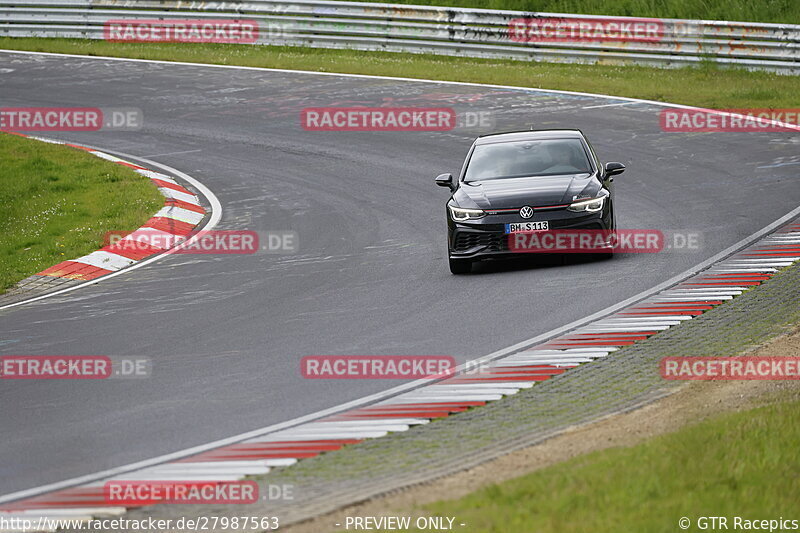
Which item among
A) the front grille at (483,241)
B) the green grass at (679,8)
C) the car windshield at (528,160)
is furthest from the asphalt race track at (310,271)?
the green grass at (679,8)

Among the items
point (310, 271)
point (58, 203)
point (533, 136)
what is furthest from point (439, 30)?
point (310, 271)

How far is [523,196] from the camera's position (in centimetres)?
1366

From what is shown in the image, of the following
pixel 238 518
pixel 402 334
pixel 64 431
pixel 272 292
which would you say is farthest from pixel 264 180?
pixel 238 518

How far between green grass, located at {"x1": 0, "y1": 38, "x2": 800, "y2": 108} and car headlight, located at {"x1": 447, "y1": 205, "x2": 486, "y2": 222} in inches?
487

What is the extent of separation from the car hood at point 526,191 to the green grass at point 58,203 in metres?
5.74

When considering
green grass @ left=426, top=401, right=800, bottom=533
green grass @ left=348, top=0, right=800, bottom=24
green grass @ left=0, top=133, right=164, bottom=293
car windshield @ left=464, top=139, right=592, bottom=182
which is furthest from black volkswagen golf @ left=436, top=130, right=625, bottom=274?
green grass @ left=348, top=0, right=800, bottom=24

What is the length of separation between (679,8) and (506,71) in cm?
664

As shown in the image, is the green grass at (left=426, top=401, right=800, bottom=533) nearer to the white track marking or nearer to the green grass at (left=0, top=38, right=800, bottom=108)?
the white track marking

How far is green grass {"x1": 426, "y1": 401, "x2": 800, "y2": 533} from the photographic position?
612 centimetres

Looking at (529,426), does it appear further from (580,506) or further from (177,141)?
(177,141)

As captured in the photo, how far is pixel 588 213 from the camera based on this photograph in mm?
13500

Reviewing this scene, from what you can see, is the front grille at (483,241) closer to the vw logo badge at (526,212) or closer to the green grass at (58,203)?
the vw logo badge at (526,212)

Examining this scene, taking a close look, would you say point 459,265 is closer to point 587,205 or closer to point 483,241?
point 483,241

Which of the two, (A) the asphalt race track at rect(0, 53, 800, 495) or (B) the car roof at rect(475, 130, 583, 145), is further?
(B) the car roof at rect(475, 130, 583, 145)
